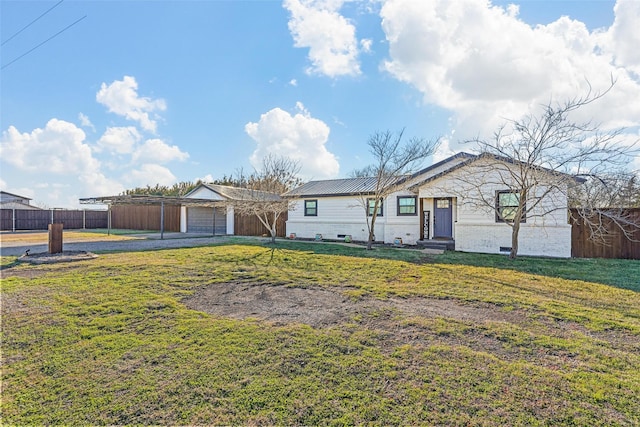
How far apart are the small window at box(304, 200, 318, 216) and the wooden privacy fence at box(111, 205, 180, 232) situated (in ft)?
40.9

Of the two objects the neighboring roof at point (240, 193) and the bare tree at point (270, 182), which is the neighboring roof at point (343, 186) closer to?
the bare tree at point (270, 182)

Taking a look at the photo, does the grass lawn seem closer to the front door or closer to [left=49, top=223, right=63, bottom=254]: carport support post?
[left=49, top=223, right=63, bottom=254]: carport support post

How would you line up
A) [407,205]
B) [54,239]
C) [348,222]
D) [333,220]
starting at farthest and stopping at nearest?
1. [333,220]
2. [348,222]
3. [407,205]
4. [54,239]

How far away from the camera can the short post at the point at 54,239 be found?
1045cm

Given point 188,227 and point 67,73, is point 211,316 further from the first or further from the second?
point 188,227

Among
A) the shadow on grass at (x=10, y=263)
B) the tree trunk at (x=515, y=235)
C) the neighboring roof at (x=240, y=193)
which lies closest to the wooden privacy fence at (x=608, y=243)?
the tree trunk at (x=515, y=235)

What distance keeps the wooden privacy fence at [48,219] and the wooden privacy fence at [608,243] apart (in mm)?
33213

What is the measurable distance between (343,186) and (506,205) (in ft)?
29.0

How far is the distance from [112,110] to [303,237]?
11.3m

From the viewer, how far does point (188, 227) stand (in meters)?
25.8

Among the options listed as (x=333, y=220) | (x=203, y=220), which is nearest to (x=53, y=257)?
(x=333, y=220)

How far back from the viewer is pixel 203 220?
26328 millimetres

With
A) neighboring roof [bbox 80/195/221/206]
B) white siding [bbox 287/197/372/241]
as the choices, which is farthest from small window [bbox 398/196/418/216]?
neighboring roof [bbox 80/195/221/206]

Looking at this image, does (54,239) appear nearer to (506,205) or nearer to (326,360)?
(326,360)
